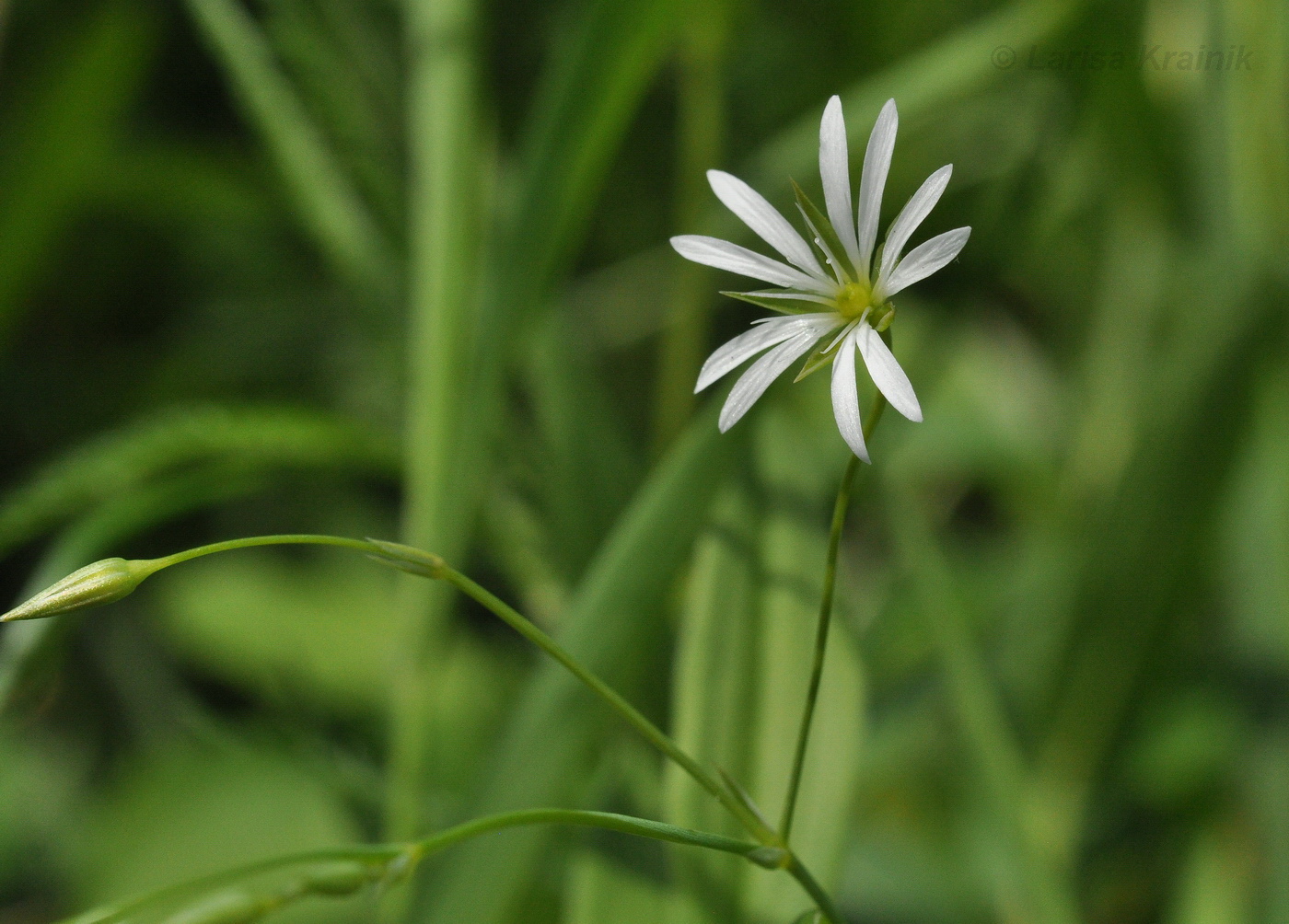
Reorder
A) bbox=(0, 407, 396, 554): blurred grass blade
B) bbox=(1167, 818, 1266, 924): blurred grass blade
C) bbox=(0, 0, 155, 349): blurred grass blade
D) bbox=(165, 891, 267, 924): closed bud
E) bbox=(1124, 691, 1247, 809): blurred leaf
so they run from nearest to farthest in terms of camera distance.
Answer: bbox=(165, 891, 267, 924): closed bud, bbox=(0, 407, 396, 554): blurred grass blade, bbox=(1167, 818, 1266, 924): blurred grass blade, bbox=(1124, 691, 1247, 809): blurred leaf, bbox=(0, 0, 155, 349): blurred grass blade

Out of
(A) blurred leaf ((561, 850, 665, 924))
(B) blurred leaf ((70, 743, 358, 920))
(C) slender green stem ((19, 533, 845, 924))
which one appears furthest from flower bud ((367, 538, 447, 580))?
(B) blurred leaf ((70, 743, 358, 920))

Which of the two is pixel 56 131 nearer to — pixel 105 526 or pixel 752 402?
pixel 105 526

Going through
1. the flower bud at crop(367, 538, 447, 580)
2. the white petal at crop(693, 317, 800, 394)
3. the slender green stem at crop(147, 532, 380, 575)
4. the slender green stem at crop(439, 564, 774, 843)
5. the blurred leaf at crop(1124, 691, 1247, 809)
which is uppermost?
the white petal at crop(693, 317, 800, 394)

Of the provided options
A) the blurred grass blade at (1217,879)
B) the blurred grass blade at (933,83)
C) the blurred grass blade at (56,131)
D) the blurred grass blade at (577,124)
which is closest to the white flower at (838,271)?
the blurred grass blade at (577,124)

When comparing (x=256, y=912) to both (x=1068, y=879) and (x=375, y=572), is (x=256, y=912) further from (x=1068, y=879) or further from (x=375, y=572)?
(x=375, y=572)

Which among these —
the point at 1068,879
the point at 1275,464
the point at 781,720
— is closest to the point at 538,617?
the point at 781,720

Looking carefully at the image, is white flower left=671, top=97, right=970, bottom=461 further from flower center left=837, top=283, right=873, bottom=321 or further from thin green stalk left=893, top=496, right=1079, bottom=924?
thin green stalk left=893, top=496, right=1079, bottom=924

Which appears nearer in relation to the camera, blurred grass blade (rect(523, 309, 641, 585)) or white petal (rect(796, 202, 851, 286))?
white petal (rect(796, 202, 851, 286))
